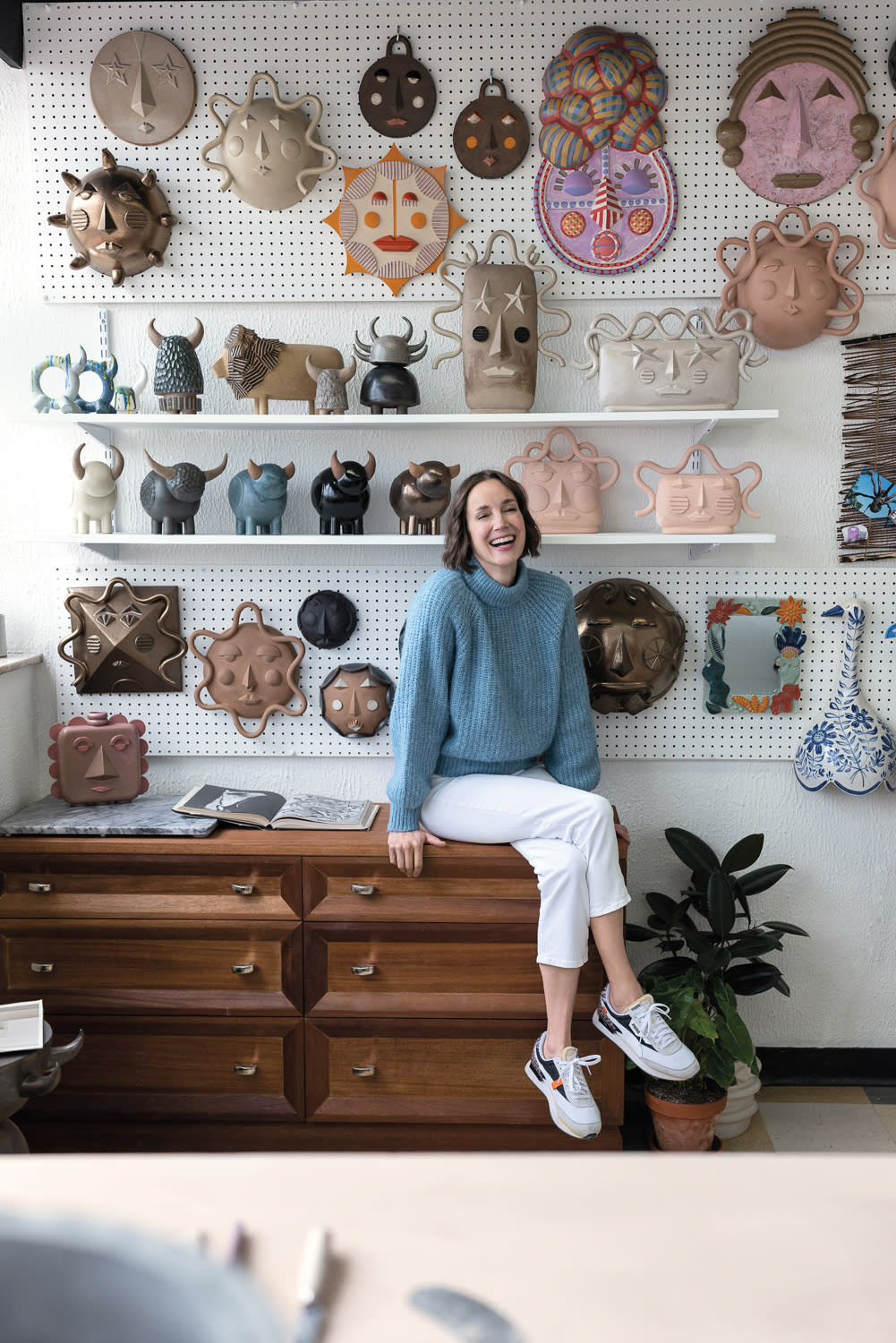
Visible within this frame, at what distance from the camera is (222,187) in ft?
8.29

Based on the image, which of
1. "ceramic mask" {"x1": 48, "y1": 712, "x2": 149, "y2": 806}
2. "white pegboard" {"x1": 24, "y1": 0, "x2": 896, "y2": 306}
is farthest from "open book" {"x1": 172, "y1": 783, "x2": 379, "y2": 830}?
"white pegboard" {"x1": 24, "y1": 0, "x2": 896, "y2": 306}

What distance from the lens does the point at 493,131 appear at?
2.51 metres

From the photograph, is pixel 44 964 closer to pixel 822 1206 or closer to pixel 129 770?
pixel 129 770

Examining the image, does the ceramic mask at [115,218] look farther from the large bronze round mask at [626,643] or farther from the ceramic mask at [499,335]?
the large bronze round mask at [626,643]

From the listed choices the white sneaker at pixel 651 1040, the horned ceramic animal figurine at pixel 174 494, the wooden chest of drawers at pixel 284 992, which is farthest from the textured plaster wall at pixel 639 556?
the white sneaker at pixel 651 1040

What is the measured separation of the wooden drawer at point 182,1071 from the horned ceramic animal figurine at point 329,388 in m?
1.42

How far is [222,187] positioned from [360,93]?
0.41 m

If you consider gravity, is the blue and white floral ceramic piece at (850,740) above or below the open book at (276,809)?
above

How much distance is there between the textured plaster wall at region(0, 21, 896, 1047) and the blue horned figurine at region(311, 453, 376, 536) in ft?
0.53

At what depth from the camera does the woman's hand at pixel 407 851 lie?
225 cm

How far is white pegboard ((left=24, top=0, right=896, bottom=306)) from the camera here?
2.50 m

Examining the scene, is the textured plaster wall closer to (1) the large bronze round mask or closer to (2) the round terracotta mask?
(1) the large bronze round mask

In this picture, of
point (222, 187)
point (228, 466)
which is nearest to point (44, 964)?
point (228, 466)

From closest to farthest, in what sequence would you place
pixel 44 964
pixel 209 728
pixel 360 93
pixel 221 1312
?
1. pixel 221 1312
2. pixel 44 964
3. pixel 360 93
4. pixel 209 728
